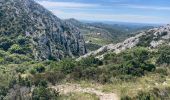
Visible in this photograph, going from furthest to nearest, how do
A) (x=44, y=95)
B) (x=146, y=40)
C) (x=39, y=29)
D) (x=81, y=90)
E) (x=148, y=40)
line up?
(x=39, y=29) < (x=146, y=40) < (x=148, y=40) < (x=81, y=90) < (x=44, y=95)

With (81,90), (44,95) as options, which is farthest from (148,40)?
(44,95)

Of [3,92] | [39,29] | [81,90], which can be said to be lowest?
[39,29]

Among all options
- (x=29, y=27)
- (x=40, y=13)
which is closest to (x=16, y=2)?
(x=40, y=13)

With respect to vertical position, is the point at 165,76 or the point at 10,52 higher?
the point at 165,76

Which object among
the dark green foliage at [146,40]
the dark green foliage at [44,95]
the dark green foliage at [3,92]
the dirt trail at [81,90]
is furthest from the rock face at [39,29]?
the dark green foliage at [44,95]

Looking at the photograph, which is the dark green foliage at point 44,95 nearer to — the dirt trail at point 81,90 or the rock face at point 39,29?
the dirt trail at point 81,90

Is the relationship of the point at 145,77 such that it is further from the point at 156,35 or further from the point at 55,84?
the point at 156,35

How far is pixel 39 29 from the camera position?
109m

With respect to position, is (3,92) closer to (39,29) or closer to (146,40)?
(146,40)

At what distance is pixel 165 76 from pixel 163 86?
216 inches

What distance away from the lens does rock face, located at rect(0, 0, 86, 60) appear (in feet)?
329

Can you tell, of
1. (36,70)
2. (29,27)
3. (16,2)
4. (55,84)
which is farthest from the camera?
(16,2)

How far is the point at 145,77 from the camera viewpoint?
37.5m

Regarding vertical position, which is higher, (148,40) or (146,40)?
(148,40)
